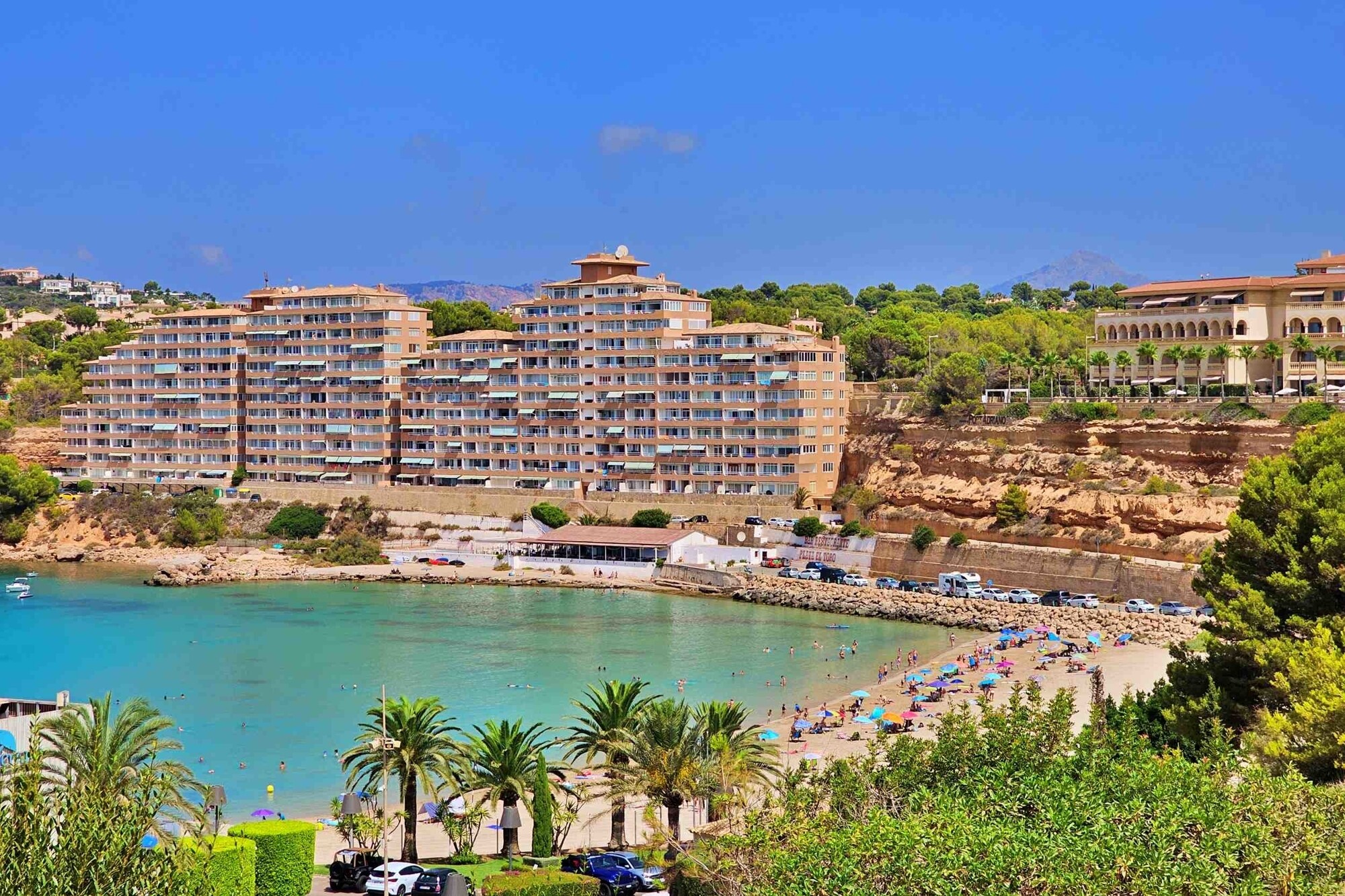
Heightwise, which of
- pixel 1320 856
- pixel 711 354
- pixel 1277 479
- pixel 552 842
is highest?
pixel 711 354

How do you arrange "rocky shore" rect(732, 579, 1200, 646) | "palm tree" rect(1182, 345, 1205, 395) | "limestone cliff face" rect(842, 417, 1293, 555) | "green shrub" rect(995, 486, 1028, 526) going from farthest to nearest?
1. "palm tree" rect(1182, 345, 1205, 395)
2. "green shrub" rect(995, 486, 1028, 526)
3. "limestone cliff face" rect(842, 417, 1293, 555)
4. "rocky shore" rect(732, 579, 1200, 646)

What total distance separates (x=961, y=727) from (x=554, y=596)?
4424 cm

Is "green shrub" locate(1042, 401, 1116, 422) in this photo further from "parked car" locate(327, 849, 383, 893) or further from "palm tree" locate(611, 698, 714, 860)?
"parked car" locate(327, 849, 383, 893)

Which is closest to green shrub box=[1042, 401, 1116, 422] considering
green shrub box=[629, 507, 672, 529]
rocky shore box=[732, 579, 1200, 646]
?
rocky shore box=[732, 579, 1200, 646]

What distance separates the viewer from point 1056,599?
6006 centimetres

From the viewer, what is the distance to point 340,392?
90.9 metres

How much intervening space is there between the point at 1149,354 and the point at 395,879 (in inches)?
2142

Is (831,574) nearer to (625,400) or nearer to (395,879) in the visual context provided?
(625,400)

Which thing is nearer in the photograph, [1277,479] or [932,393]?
[1277,479]

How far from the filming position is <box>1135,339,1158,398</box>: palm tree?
237ft

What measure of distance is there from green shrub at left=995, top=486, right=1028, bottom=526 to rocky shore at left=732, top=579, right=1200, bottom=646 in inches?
212

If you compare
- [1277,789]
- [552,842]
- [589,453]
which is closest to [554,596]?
[589,453]

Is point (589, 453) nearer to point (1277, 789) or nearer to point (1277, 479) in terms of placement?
point (1277, 479)

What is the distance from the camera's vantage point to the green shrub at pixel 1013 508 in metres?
65.8
